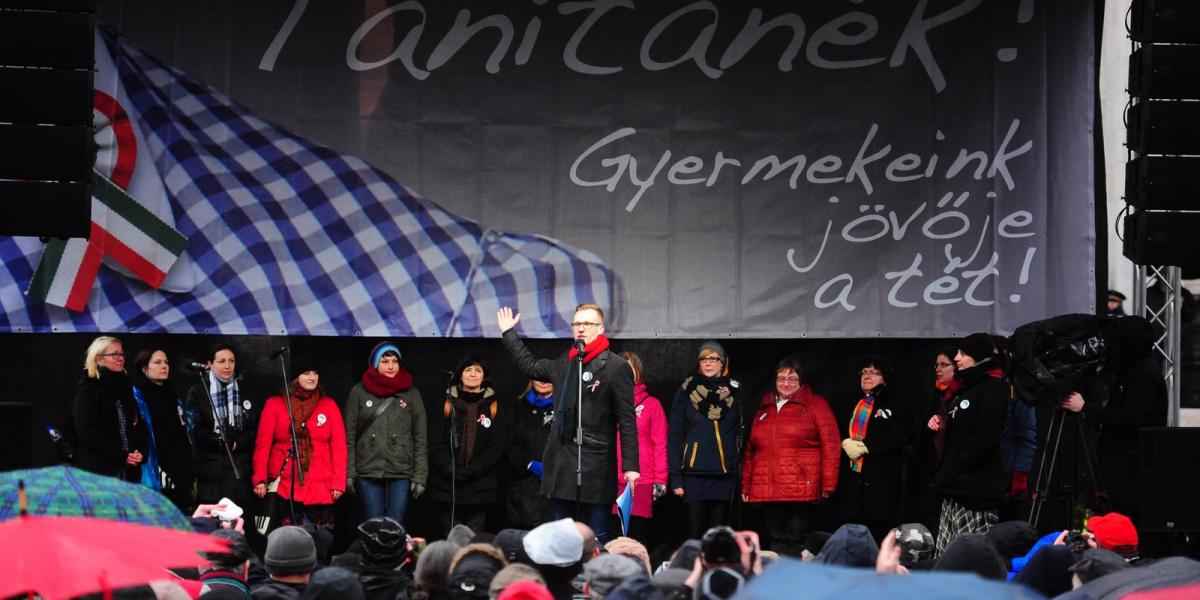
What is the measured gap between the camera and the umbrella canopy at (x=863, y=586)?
343 centimetres

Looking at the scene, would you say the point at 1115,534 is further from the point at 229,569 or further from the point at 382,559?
the point at 229,569

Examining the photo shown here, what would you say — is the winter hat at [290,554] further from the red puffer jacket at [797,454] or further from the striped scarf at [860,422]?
the striped scarf at [860,422]

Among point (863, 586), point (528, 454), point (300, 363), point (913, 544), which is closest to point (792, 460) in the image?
point (528, 454)

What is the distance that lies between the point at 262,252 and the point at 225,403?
1.11m

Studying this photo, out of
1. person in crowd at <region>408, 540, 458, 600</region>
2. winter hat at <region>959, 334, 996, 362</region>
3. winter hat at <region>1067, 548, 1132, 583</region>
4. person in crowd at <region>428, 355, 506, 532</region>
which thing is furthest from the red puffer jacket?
person in crowd at <region>408, 540, 458, 600</region>

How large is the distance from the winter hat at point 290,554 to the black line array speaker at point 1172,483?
445cm

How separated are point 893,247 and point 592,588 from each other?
19.4 ft

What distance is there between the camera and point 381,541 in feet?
19.6

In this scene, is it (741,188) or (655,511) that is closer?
(741,188)

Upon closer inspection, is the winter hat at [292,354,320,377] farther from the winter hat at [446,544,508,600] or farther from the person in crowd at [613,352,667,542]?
the winter hat at [446,544,508,600]

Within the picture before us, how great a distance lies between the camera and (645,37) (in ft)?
35.7

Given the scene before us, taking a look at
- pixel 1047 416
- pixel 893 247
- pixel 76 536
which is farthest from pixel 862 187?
pixel 76 536

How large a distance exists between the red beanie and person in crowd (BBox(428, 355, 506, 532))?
4.87 meters

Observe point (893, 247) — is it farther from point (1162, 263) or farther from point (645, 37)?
point (1162, 263)
